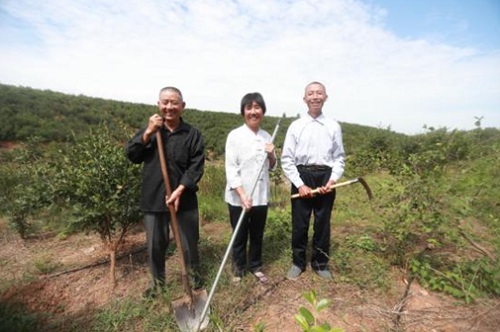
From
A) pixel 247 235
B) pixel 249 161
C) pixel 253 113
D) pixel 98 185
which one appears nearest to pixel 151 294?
pixel 247 235

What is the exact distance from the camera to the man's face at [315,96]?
113 inches

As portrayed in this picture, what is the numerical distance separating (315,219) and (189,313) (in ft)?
4.86

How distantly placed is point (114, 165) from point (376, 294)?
9.39 ft

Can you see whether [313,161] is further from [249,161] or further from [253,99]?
[253,99]

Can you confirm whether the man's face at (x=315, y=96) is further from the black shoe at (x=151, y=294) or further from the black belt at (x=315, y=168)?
the black shoe at (x=151, y=294)

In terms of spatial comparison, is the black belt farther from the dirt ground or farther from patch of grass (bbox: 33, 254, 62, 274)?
patch of grass (bbox: 33, 254, 62, 274)

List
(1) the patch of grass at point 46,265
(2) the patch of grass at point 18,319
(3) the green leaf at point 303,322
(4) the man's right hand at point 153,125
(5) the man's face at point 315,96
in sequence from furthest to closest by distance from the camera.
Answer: (1) the patch of grass at point 46,265
(5) the man's face at point 315,96
(2) the patch of grass at point 18,319
(4) the man's right hand at point 153,125
(3) the green leaf at point 303,322

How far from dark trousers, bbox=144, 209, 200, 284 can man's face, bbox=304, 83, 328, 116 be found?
1.49 m

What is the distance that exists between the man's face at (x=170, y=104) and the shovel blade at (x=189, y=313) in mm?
1538

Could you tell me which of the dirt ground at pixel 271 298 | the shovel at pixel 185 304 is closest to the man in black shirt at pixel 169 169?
the shovel at pixel 185 304

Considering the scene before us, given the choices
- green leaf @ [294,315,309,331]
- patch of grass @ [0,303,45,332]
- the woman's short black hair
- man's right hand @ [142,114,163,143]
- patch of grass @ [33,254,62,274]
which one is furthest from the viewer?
patch of grass @ [33,254,62,274]

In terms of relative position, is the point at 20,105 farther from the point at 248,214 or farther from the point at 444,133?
the point at 444,133

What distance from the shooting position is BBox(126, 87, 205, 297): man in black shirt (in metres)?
2.49

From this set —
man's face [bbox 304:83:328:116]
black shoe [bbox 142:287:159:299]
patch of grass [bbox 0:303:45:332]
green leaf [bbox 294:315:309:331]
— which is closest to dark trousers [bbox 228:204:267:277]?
black shoe [bbox 142:287:159:299]
